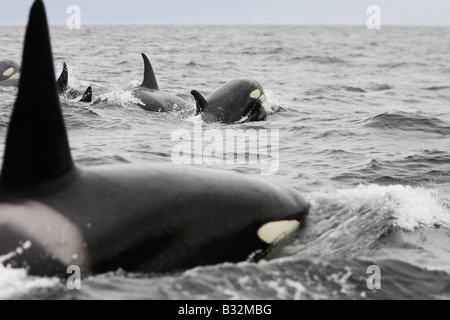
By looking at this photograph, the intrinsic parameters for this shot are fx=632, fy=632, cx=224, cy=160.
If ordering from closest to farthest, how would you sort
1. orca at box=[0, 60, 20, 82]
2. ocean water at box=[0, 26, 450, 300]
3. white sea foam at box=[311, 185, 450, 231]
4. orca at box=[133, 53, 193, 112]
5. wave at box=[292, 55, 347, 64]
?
ocean water at box=[0, 26, 450, 300], white sea foam at box=[311, 185, 450, 231], orca at box=[133, 53, 193, 112], orca at box=[0, 60, 20, 82], wave at box=[292, 55, 347, 64]

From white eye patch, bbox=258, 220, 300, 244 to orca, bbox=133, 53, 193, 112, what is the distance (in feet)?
35.0

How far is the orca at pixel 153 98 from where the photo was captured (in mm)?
16391

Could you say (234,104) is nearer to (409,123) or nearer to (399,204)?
(409,123)

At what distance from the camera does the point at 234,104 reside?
1509cm

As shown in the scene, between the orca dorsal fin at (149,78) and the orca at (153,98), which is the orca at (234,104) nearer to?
the orca at (153,98)

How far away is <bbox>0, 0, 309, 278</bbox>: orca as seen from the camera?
180 inches

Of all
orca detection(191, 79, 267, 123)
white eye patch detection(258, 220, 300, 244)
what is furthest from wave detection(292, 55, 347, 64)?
white eye patch detection(258, 220, 300, 244)

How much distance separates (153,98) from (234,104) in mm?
2654

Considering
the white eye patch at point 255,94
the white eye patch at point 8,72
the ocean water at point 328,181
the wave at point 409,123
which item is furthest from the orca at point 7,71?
the wave at point 409,123

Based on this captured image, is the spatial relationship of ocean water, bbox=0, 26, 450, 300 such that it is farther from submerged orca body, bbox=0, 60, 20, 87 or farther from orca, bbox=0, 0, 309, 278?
submerged orca body, bbox=0, 60, 20, 87

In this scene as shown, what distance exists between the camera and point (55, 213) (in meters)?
4.71

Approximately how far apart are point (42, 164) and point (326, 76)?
26.7m

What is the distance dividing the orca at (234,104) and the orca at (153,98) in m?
1.53
